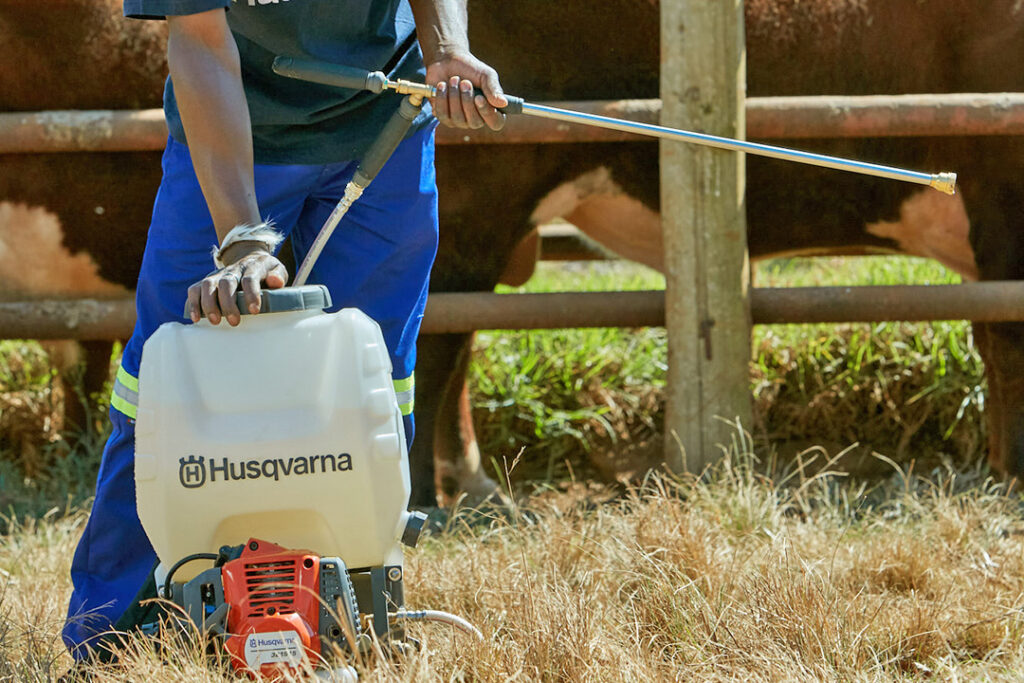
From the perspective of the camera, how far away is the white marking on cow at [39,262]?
311 cm

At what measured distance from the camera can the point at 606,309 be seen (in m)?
2.93

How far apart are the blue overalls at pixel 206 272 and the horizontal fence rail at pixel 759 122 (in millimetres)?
939

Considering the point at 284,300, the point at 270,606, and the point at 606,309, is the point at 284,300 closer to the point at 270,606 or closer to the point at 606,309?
the point at 270,606

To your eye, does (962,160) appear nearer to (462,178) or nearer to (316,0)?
(462,178)

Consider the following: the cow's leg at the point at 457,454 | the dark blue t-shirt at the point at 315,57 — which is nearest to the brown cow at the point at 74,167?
the cow's leg at the point at 457,454

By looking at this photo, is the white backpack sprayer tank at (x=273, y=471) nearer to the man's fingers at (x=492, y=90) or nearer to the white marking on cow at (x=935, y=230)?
the man's fingers at (x=492, y=90)

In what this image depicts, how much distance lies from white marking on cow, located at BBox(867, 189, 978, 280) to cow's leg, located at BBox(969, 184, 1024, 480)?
66mm

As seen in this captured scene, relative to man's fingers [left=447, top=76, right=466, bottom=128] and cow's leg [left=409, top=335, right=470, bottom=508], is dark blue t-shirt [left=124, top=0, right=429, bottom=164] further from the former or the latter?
cow's leg [left=409, top=335, right=470, bottom=508]

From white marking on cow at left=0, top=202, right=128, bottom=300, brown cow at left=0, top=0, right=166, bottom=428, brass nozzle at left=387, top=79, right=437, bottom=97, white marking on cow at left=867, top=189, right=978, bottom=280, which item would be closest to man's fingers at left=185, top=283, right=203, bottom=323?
brass nozzle at left=387, top=79, right=437, bottom=97

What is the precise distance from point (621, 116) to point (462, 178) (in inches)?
17.3

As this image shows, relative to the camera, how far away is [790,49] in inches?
123

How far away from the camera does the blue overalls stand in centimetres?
184

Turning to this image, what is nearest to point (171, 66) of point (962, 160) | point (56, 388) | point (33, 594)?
point (33, 594)

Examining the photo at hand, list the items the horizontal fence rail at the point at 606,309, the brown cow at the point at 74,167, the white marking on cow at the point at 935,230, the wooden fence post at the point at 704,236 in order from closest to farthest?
the wooden fence post at the point at 704,236, the horizontal fence rail at the point at 606,309, the brown cow at the point at 74,167, the white marking on cow at the point at 935,230
